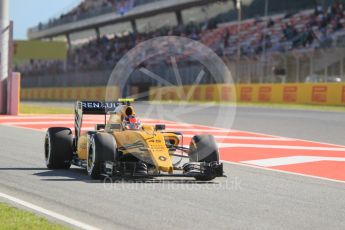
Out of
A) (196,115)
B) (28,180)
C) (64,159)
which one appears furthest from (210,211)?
(196,115)

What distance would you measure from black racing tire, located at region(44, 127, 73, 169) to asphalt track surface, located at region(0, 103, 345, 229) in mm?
186

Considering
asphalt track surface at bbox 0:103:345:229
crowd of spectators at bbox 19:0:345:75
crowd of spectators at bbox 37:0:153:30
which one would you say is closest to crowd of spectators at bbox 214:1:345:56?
crowd of spectators at bbox 19:0:345:75

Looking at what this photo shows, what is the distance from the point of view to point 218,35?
42.5 meters

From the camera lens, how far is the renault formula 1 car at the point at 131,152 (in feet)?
26.0

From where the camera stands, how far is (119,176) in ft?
26.2

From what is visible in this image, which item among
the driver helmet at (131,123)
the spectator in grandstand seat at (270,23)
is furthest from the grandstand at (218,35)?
the driver helmet at (131,123)

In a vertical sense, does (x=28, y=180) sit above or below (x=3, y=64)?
below

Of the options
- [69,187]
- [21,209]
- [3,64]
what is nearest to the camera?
[21,209]

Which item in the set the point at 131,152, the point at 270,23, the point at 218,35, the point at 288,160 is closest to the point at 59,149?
the point at 131,152

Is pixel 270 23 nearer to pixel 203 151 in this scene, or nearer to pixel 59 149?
pixel 59 149

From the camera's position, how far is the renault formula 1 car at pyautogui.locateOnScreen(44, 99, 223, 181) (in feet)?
26.0

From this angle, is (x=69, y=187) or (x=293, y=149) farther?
(x=293, y=149)

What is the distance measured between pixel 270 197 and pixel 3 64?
17779 mm

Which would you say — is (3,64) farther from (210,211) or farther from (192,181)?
(210,211)
